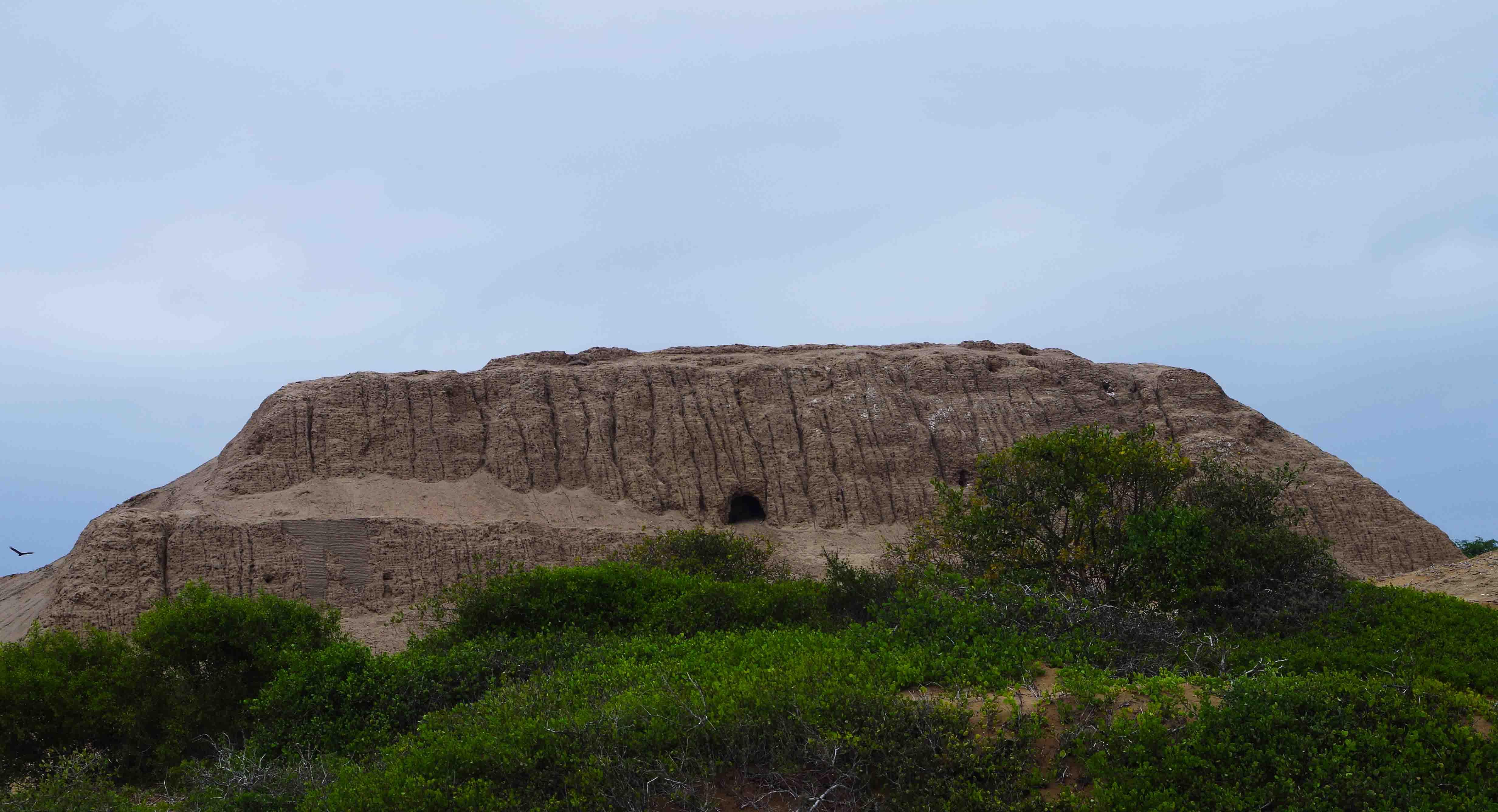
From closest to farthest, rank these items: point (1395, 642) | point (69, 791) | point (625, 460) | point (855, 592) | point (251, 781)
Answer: point (69, 791) < point (251, 781) < point (1395, 642) < point (855, 592) < point (625, 460)

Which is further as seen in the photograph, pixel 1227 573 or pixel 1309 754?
pixel 1227 573

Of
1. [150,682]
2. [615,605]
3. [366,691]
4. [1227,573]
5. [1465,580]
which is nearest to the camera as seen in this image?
[1227,573]

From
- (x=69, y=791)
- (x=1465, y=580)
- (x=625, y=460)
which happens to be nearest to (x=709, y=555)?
(x=625, y=460)

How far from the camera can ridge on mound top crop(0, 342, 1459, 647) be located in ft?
95.9

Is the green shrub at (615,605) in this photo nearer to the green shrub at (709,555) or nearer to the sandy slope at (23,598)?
the green shrub at (709,555)

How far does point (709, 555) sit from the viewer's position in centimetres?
2633

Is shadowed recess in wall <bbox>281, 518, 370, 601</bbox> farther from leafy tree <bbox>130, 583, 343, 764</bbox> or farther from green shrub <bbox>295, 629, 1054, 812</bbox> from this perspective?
green shrub <bbox>295, 629, 1054, 812</bbox>

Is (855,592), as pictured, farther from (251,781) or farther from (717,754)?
(251,781)

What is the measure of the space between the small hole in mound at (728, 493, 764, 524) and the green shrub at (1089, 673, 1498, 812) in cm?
2854

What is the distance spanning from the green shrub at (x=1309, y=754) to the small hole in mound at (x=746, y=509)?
2854cm

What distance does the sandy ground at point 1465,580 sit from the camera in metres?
16.6

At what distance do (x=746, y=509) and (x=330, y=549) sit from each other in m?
15.2

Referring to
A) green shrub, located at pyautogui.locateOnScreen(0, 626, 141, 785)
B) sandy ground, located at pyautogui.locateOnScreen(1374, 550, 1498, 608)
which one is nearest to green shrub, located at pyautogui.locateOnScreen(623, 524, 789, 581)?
green shrub, located at pyautogui.locateOnScreen(0, 626, 141, 785)

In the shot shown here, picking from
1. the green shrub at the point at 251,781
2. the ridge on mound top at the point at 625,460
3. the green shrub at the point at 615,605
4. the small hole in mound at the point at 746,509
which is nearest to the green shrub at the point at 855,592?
the green shrub at the point at 615,605
